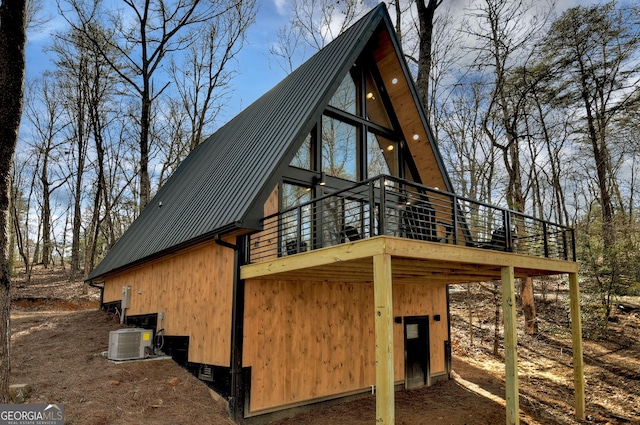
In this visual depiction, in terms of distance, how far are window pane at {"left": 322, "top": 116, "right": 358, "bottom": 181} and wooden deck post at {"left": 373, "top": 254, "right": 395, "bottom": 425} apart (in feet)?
13.6

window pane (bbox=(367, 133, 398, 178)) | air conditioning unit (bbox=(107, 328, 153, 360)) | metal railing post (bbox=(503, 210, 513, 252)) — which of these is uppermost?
window pane (bbox=(367, 133, 398, 178))

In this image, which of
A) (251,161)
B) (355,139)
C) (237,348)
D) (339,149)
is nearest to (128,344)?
(237,348)

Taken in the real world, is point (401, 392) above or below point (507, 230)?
below

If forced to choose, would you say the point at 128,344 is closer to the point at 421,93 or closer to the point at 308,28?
the point at 421,93

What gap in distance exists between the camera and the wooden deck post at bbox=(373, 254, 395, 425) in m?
4.25

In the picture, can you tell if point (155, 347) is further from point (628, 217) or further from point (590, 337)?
point (628, 217)

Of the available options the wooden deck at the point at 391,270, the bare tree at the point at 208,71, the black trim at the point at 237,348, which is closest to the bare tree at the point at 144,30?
the bare tree at the point at 208,71

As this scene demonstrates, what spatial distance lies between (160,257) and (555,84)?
15.0 m

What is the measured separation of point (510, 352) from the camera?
20.0ft

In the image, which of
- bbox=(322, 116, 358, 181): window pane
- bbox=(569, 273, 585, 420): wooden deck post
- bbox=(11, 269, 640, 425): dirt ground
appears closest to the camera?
bbox=(11, 269, 640, 425): dirt ground

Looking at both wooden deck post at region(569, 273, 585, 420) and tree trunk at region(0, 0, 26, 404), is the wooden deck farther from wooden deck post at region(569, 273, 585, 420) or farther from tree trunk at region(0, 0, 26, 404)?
tree trunk at region(0, 0, 26, 404)

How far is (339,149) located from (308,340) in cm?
396

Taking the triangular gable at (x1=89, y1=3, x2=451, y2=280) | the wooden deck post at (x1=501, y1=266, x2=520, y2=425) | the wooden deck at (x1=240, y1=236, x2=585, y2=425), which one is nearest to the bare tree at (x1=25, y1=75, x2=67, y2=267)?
the triangular gable at (x1=89, y1=3, x2=451, y2=280)

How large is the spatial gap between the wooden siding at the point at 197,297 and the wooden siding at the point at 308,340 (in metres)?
0.51
